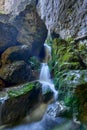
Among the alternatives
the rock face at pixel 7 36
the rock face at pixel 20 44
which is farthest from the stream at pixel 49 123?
the rock face at pixel 7 36

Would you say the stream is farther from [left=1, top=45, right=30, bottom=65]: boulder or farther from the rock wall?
the rock wall

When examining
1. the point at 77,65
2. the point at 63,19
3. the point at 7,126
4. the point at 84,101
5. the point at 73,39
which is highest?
the point at 63,19

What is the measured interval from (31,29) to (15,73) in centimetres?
452

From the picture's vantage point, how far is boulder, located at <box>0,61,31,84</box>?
8609 mm

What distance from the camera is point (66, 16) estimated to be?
9.79 meters

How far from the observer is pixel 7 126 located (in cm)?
600

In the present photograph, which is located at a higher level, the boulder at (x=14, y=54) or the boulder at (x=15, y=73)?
the boulder at (x=14, y=54)

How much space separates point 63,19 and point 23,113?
5.56 metres

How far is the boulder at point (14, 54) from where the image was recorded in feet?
31.1

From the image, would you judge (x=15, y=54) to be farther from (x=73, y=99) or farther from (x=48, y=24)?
(x=73, y=99)

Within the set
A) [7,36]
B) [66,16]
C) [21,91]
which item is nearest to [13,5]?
[7,36]

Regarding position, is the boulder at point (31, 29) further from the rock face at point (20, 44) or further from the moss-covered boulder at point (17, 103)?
the moss-covered boulder at point (17, 103)

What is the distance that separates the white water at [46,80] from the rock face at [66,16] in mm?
1980

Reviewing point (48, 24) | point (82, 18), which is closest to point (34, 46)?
point (48, 24)
